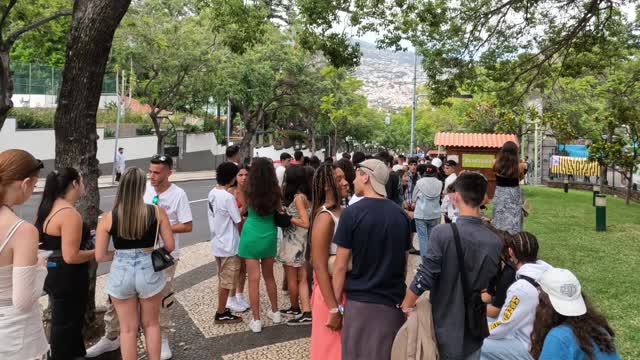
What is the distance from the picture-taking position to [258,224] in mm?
5258

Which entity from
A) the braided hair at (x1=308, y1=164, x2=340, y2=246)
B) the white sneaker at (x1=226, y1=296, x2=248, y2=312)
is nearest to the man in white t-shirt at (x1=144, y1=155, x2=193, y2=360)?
the braided hair at (x1=308, y1=164, x2=340, y2=246)

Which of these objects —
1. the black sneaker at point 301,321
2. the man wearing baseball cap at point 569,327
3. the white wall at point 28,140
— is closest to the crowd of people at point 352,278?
the man wearing baseball cap at point 569,327

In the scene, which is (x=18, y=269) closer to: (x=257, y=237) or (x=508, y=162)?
(x=257, y=237)

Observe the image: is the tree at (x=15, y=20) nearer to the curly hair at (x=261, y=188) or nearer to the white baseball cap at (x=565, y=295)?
the curly hair at (x=261, y=188)

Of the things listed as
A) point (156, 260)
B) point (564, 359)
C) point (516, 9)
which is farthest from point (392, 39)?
point (564, 359)

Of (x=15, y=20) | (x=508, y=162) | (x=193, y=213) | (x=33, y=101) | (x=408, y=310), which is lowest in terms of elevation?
(x=193, y=213)

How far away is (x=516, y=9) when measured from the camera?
12.5 metres

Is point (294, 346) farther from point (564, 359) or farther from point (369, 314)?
point (564, 359)

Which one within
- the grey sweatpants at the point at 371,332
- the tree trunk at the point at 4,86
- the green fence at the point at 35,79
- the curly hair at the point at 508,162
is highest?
the green fence at the point at 35,79

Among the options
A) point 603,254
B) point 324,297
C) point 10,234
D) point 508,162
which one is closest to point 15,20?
point 508,162

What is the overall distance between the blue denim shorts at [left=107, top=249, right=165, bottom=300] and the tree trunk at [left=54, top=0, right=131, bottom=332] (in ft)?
4.31

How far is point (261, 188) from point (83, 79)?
1.83 metres

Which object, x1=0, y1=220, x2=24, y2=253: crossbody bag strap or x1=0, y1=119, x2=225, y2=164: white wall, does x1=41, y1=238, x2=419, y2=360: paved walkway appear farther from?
x1=0, y1=119, x2=225, y2=164: white wall

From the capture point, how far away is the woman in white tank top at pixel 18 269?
101 inches
